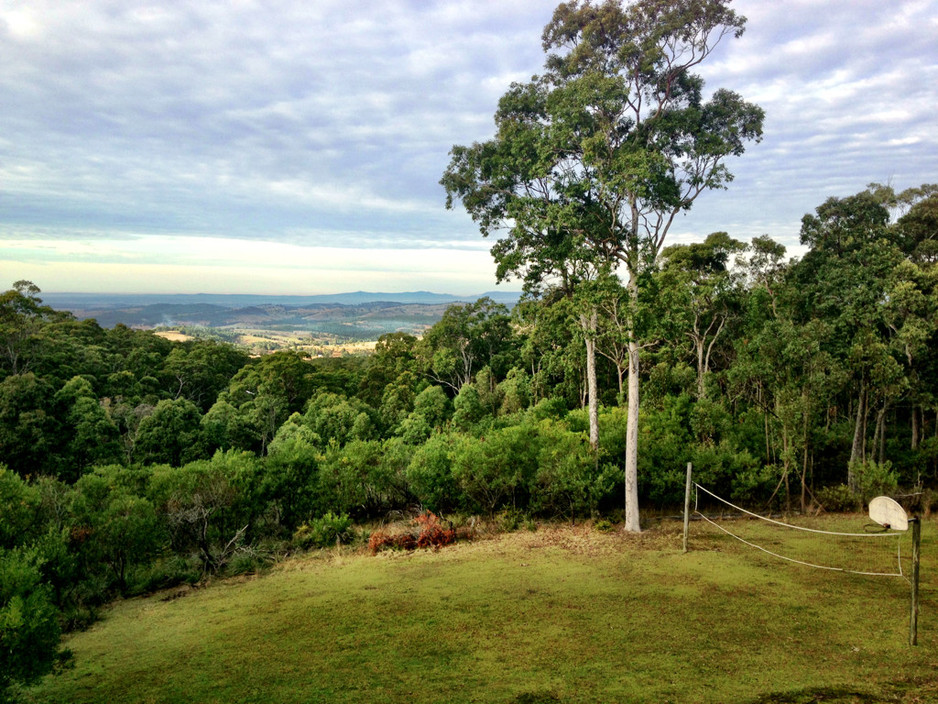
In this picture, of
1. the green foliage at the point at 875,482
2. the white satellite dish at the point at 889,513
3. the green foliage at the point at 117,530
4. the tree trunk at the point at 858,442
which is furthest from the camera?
the tree trunk at the point at 858,442

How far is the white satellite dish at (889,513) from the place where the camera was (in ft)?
20.3

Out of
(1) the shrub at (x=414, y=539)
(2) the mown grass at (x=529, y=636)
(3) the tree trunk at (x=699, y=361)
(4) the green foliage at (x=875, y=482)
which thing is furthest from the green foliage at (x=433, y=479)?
(3) the tree trunk at (x=699, y=361)

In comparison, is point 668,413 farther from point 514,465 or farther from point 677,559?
point 677,559

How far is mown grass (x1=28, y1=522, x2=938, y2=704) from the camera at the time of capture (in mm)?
5906

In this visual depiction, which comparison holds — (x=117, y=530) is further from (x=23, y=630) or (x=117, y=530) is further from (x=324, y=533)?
(x=23, y=630)

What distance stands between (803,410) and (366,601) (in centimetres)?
1167

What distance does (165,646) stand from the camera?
25.0ft

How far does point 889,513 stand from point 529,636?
4.66 meters

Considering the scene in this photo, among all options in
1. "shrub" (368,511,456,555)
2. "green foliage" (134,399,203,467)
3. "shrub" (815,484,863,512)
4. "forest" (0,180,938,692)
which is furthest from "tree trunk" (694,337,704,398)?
"green foliage" (134,399,203,467)

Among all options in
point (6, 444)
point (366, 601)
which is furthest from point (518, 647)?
point (6, 444)

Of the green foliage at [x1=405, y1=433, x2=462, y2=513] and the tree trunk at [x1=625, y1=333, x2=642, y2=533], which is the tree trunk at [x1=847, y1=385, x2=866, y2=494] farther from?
the green foliage at [x1=405, y1=433, x2=462, y2=513]

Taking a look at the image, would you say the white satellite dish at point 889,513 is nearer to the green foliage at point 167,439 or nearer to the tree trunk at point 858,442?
the tree trunk at point 858,442

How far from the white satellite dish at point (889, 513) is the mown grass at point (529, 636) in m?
1.49

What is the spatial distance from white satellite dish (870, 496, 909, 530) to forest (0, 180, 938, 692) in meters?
5.81
